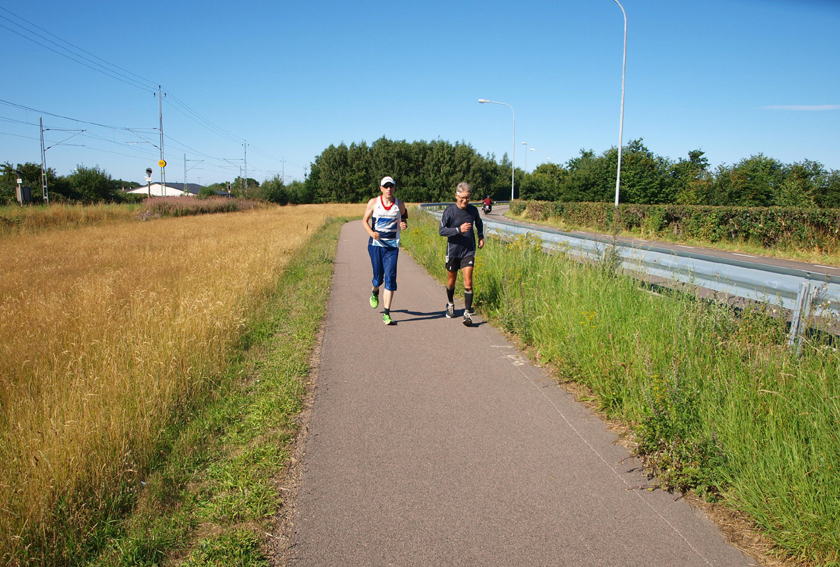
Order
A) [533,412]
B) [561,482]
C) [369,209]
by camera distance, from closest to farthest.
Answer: [561,482]
[533,412]
[369,209]

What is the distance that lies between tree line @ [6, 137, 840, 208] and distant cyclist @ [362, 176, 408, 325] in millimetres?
29365

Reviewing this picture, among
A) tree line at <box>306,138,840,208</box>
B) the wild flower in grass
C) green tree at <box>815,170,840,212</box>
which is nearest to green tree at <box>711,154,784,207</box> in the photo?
tree line at <box>306,138,840,208</box>

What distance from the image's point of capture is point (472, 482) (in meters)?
3.27

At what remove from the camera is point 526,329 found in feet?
20.9

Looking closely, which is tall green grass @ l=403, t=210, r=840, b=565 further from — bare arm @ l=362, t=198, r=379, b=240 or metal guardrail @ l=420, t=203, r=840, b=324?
bare arm @ l=362, t=198, r=379, b=240

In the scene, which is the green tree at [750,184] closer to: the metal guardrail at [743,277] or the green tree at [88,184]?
the metal guardrail at [743,277]

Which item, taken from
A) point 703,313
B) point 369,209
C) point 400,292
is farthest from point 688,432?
point 400,292

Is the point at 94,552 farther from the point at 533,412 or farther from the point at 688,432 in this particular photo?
the point at 688,432

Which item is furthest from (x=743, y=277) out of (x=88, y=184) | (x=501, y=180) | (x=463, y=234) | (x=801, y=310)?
(x=501, y=180)

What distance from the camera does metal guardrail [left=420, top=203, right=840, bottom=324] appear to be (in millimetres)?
4164

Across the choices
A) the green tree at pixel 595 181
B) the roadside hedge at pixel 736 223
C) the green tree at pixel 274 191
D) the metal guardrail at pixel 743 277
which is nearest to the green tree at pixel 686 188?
the green tree at pixel 595 181

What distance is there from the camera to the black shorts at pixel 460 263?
756 cm

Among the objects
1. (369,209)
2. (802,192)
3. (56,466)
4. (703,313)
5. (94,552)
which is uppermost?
(802,192)

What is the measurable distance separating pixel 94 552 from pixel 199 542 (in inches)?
20.3
